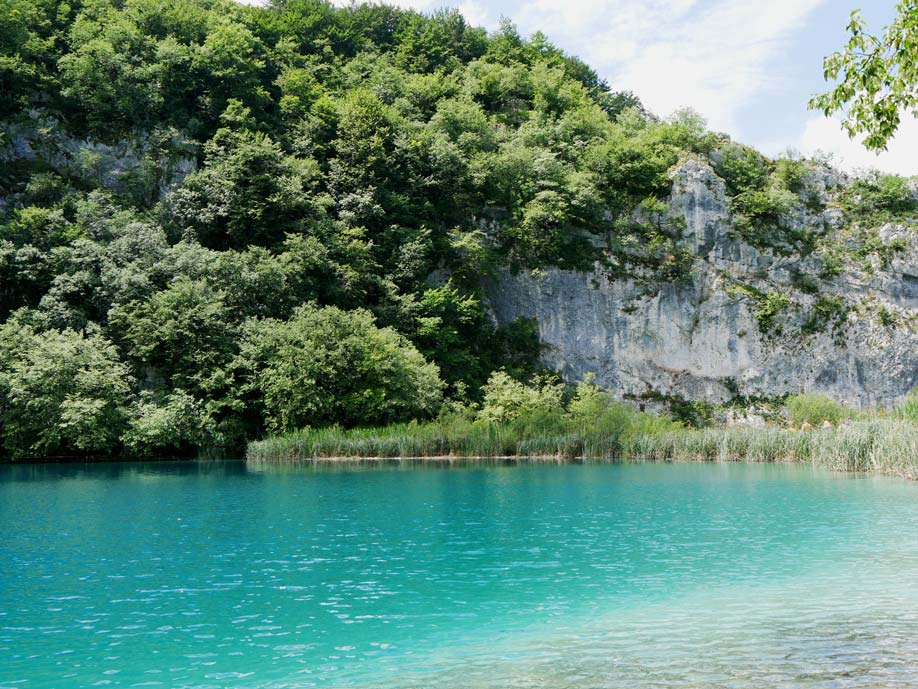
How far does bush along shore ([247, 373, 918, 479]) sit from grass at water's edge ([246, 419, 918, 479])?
4cm

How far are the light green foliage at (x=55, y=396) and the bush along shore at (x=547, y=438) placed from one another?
6479 millimetres

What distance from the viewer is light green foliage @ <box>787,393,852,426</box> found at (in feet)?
140

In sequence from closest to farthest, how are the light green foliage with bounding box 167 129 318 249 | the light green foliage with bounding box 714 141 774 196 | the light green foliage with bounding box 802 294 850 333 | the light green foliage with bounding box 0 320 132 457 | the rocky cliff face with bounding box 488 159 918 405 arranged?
1. the light green foliage with bounding box 0 320 132 457
2. the light green foliage with bounding box 167 129 318 249
3. the rocky cliff face with bounding box 488 159 918 405
4. the light green foliage with bounding box 802 294 850 333
5. the light green foliage with bounding box 714 141 774 196

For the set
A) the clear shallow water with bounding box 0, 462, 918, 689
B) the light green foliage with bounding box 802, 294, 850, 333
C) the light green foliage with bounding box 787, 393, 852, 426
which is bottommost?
the clear shallow water with bounding box 0, 462, 918, 689

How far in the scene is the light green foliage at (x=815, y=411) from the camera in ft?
140

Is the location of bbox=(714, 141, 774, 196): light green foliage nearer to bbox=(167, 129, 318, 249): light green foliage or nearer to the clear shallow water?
bbox=(167, 129, 318, 249): light green foliage

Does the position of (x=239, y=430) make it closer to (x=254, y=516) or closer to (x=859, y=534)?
(x=254, y=516)

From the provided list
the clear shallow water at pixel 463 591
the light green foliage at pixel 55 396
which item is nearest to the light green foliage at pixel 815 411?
the clear shallow water at pixel 463 591

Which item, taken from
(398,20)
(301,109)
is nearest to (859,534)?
(301,109)

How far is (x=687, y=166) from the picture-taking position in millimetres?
51875

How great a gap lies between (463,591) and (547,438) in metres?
25.6

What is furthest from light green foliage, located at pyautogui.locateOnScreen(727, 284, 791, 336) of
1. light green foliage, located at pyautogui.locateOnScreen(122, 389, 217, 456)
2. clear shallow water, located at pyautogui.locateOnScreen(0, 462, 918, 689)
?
light green foliage, located at pyautogui.locateOnScreen(122, 389, 217, 456)

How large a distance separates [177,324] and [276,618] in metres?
31.1

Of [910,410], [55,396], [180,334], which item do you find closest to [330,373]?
[180,334]
